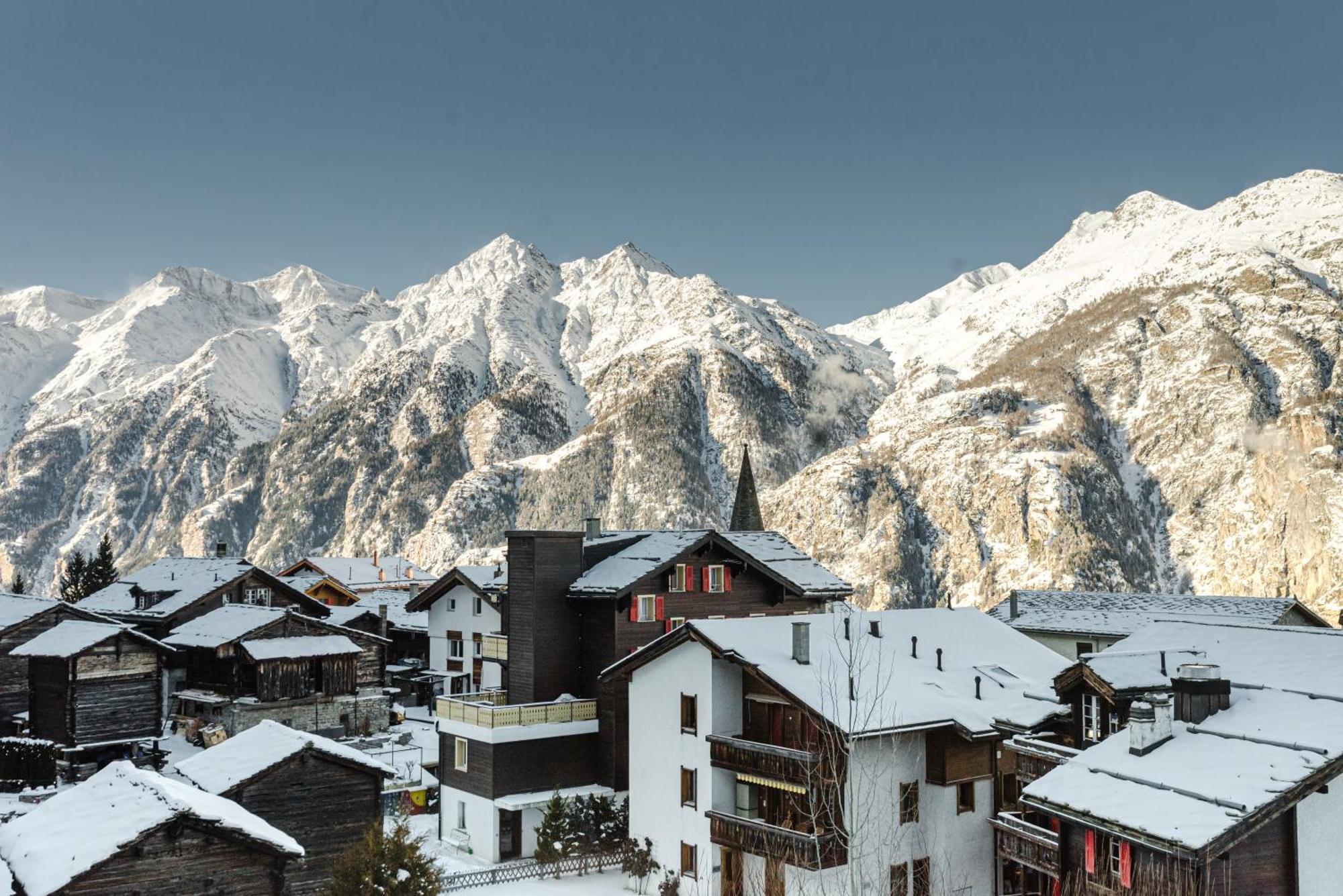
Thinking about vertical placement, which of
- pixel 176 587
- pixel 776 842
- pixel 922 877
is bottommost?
pixel 922 877

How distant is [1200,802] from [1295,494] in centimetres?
16135

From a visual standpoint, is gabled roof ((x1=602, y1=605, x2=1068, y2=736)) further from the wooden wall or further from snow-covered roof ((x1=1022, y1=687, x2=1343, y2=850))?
the wooden wall

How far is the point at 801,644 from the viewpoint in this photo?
32.8 metres

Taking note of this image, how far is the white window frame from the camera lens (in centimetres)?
4806

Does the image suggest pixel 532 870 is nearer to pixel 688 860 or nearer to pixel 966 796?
pixel 688 860

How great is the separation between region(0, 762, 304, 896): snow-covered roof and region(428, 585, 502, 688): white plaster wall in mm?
38038

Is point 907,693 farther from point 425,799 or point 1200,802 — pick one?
point 425,799

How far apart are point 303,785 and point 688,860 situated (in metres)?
12.1

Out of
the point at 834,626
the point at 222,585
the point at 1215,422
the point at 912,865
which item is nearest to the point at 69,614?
the point at 222,585

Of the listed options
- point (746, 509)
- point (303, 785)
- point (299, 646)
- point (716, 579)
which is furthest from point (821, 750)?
point (746, 509)

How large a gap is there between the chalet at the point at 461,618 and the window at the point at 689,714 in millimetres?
28233

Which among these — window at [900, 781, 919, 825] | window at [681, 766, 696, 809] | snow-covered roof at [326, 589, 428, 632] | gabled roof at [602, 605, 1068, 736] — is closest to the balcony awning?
window at [681, 766, 696, 809]

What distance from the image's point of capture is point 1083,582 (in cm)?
16375

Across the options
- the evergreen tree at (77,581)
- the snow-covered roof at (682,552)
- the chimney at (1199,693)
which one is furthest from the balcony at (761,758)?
the evergreen tree at (77,581)
